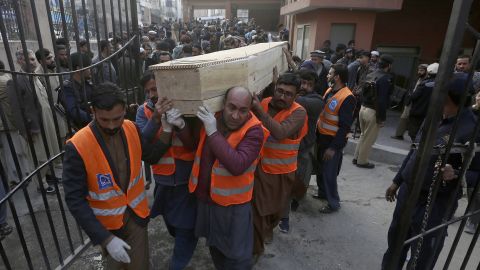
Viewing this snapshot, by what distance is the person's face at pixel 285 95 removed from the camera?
256cm

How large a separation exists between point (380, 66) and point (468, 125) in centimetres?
334

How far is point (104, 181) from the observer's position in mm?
1892

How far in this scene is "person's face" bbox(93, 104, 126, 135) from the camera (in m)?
1.80

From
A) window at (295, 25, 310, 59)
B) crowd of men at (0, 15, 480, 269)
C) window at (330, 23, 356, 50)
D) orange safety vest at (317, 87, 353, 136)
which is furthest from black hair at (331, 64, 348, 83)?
window at (295, 25, 310, 59)

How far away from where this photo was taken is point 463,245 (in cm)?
338

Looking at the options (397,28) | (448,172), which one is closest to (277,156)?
Answer: (448,172)

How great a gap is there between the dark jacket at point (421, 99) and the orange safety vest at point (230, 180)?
3.96 meters

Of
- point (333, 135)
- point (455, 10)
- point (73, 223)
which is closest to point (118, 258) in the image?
point (73, 223)

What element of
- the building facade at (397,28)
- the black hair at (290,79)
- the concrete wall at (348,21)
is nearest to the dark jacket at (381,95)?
the black hair at (290,79)

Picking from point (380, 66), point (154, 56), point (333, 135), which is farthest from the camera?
point (154, 56)

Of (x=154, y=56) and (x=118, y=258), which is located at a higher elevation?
(x=154, y=56)

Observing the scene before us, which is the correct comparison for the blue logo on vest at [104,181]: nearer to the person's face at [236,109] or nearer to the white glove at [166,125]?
the white glove at [166,125]

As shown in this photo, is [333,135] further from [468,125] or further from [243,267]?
[243,267]

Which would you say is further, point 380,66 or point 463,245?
point 380,66
